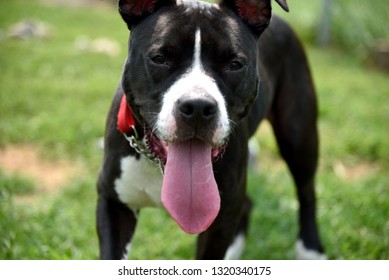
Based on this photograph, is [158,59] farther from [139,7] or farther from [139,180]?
[139,180]

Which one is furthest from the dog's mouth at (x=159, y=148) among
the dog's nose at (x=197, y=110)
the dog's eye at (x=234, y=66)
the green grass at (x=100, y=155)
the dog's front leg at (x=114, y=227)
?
Answer: the green grass at (x=100, y=155)

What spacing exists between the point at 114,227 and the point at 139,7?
122cm

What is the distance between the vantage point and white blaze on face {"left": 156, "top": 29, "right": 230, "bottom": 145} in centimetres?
275

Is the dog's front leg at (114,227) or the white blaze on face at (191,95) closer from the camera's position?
the white blaze on face at (191,95)

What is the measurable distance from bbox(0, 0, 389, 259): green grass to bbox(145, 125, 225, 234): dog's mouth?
4.21 ft

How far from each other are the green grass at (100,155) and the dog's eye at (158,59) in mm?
1562

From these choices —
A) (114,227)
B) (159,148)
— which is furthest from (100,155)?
(159,148)

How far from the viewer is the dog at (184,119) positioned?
9.28ft

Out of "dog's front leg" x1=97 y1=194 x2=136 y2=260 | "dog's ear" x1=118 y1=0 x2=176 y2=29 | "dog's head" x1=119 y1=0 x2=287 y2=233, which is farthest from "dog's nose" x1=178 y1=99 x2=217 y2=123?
"dog's front leg" x1=97 y1=194 x2=136 y2=260

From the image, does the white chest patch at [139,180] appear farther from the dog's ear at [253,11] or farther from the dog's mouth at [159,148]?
the dog's ear at [253,11]

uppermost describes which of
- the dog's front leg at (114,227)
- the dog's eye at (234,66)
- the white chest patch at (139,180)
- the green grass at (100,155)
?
the dog's eye at (234,66)

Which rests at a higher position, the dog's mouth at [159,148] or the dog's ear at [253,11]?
the dog's ear at [253,11]

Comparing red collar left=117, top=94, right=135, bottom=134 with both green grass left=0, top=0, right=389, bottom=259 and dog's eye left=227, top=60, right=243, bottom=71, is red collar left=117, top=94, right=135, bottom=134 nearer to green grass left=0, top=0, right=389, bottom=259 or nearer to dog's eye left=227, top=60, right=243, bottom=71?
dog's eye left=227, top=60, right=243, bottom=71
